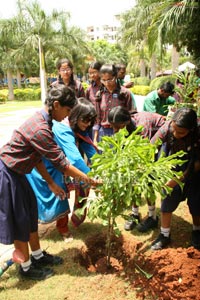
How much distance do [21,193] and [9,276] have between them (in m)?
0.86

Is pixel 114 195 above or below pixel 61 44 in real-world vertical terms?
below

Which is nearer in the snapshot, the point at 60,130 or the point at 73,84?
the point at 60,130

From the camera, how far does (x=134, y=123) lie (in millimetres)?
3363

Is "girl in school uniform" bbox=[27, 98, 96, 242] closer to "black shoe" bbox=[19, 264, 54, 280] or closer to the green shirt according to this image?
"black shoe" bbox=[19, 264, 54, 280]

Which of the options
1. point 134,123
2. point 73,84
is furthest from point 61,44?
point 134,123

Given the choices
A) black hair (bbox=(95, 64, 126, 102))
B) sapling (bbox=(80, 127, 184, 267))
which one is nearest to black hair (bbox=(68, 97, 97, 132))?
sapling (bbox=(80, 127, 184, 267))

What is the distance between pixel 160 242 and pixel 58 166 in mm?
1382

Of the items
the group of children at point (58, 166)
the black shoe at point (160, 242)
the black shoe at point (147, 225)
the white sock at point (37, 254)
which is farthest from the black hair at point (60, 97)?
the black shoe at point (147, 225)

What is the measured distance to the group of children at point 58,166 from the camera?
8.04ft

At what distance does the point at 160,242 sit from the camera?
3088mm

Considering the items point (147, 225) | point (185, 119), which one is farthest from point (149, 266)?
point (185, 119)

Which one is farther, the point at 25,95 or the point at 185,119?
the point at 25,95

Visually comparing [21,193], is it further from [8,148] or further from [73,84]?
[73,84]

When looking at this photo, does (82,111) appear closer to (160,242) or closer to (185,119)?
(185,119)
